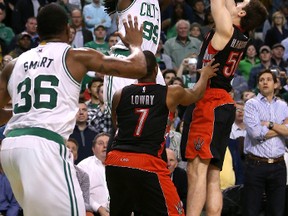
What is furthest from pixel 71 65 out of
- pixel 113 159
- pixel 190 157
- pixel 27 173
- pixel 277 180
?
pixel 277 180

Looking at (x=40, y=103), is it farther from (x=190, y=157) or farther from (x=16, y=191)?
(x=190, y=157)

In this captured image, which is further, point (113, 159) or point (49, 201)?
point (113, 159)

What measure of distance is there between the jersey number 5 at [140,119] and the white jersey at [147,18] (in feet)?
3.24

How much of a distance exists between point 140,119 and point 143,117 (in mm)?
34

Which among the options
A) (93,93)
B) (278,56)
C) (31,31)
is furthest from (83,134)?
(278,56)

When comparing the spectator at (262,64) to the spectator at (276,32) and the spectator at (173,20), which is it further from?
the spectator at (173,20)

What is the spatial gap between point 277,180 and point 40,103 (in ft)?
Answer: 17.5

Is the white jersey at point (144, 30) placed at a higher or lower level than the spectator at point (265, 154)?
higher

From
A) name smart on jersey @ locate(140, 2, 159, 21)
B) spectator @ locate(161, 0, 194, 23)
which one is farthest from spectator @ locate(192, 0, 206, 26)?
name smart on jersey @ locate(140, 2, 159, 21)

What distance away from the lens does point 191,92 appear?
318 inches

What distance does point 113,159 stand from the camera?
7883 mm

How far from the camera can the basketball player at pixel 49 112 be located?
6.31 metres

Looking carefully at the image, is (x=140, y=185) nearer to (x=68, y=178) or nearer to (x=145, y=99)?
(x=145, y=99)

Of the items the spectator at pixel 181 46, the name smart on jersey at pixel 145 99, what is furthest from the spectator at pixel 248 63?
the name smart on jersey at pixel 145 99
